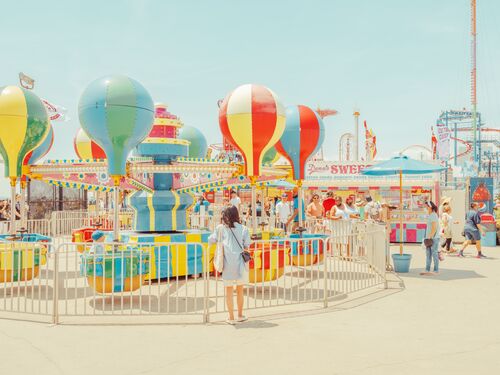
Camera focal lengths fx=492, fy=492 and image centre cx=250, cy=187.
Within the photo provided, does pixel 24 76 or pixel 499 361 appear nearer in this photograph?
pixel 499 361

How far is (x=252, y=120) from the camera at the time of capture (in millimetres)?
8414

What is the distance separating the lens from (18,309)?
6.48 m

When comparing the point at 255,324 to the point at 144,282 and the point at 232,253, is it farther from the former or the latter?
the point at 144,282

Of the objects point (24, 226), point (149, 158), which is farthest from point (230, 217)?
point (24, 226)

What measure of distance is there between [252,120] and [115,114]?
2.32 m

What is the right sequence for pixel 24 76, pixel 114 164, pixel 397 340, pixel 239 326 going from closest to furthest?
pixel 397 340 < pixel 239 326 < pixel 114 164 < pixel 24 76

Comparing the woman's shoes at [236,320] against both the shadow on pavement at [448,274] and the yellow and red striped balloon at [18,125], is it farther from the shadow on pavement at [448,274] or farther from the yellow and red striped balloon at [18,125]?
the yellow and red striped balloon at [18,125]

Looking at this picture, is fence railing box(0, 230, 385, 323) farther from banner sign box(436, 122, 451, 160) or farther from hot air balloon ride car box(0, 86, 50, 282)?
banner sign box(436, 122, 451, 160)

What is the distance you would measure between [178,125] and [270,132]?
2.45 m

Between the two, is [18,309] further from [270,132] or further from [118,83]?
[270,132]

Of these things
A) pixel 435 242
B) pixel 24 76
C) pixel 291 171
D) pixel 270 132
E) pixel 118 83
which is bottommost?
pixel 435 242

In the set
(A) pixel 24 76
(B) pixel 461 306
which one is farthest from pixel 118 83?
(A) pixel 24 76

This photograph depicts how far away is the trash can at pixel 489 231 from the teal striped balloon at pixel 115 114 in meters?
11.7

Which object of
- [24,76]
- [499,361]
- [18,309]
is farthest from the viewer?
[24,76]
